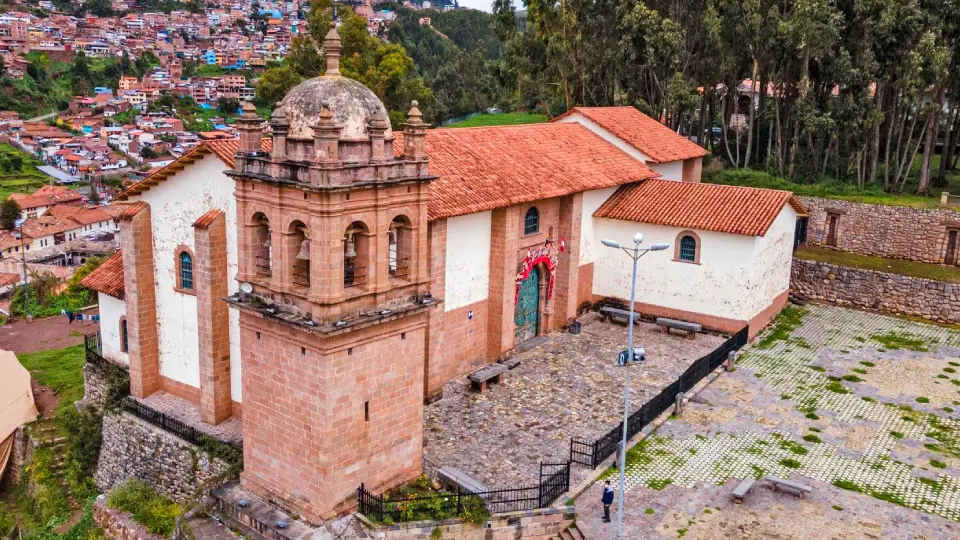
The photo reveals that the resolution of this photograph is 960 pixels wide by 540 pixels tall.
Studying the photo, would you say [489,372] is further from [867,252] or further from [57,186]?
[57,186]

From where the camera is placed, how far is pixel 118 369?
2484cm

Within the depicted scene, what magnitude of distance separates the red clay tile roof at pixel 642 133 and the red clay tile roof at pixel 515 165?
0.79m

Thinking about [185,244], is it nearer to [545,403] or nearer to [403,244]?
[403,244]

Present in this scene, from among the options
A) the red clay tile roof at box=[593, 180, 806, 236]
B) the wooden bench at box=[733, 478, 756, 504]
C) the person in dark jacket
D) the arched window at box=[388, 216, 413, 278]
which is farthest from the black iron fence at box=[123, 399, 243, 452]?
the red clay tile roof at box=[593, 180, 806, 236]

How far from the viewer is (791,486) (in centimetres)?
1864

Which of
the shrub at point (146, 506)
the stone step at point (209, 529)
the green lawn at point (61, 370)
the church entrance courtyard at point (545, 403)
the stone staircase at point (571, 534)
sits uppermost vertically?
the church entrance courtyard at point (545, 403)

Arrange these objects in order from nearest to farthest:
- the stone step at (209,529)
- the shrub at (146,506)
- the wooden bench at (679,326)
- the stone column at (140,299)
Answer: the stone step at (209,529) < the shrub at (146,506) < the stone column at (140,299) < the wooden bench at (679,326)

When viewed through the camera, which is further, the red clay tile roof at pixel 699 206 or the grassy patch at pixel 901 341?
the grassy patch at pixel 901 341

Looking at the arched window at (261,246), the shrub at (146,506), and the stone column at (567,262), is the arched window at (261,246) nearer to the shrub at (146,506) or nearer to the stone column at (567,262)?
the shrub at (146,506)

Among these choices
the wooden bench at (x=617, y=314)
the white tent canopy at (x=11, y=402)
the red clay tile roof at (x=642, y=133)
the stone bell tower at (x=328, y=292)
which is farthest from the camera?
the red clay tile roof at (x=642, y=133)

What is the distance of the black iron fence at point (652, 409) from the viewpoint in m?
19.6

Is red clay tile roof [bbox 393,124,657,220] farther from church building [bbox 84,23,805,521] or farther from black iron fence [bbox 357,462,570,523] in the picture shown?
black iron fence [bbox 357,462,570,523]

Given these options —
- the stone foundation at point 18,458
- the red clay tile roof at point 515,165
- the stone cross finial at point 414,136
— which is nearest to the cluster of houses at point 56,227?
the stone foundation at point 18,458

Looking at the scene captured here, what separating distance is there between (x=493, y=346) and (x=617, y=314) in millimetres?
6483
